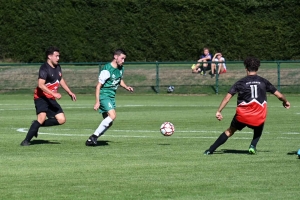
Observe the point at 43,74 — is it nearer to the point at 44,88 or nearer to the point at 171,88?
the point at 44,88

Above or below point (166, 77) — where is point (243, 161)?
above

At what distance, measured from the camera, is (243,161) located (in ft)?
44.7

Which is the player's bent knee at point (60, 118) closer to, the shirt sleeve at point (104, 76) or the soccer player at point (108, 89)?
the soccer player at point (108, 89)

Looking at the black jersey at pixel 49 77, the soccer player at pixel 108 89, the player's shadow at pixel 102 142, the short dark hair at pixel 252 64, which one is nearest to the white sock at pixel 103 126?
the soccer player at pixel 108 89

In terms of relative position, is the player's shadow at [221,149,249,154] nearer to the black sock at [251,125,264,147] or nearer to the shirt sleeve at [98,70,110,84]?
the black sock at [251,125,264,147]

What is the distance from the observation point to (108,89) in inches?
663

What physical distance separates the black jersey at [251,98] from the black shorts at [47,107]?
4354 mm

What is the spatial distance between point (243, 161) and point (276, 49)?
2829 centimetres

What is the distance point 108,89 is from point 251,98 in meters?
3.45

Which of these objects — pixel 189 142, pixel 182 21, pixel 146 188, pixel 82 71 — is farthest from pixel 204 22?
pixel 146 188

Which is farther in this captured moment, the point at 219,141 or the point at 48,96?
the point at 48,96

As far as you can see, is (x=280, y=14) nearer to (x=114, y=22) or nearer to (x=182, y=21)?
(x=182, y=21)

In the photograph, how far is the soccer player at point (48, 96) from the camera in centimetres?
1684

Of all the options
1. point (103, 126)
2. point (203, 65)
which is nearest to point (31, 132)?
point (103, 126)
